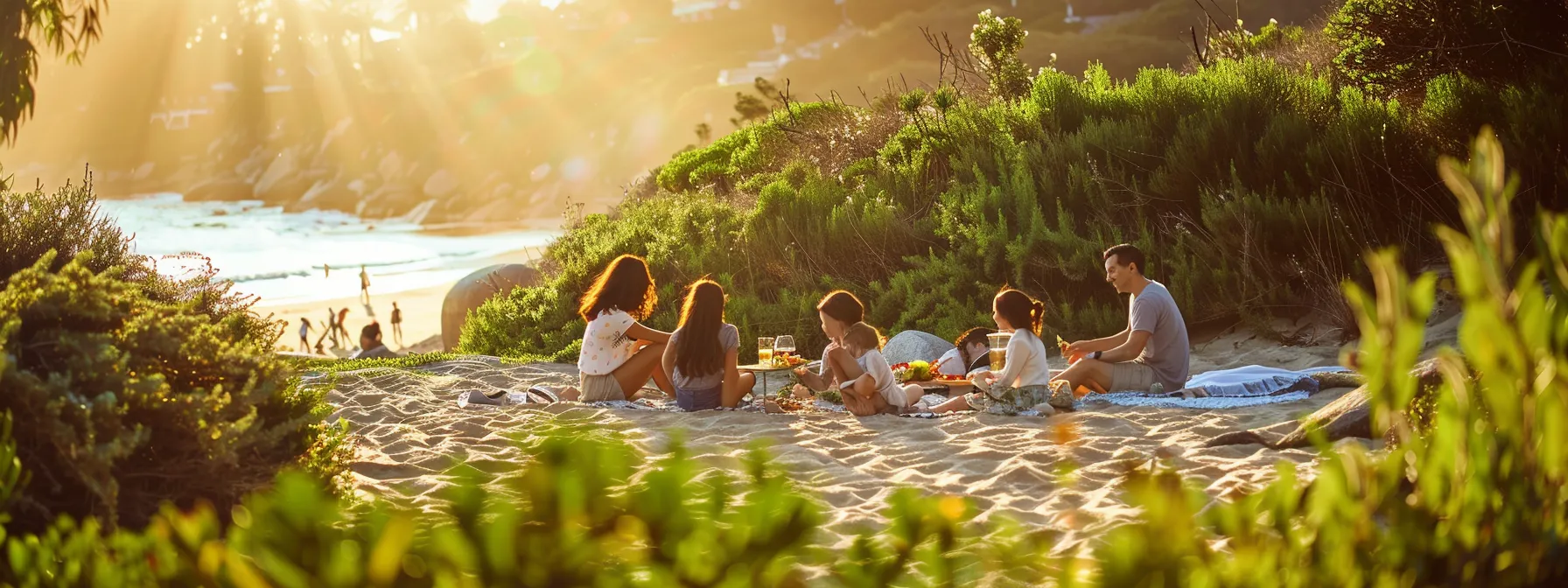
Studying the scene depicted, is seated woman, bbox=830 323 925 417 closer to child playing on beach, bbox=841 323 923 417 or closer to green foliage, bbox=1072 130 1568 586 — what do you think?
child playing on beach, bbox=841 323 923 417

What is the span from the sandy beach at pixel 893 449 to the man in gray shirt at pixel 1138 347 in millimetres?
629

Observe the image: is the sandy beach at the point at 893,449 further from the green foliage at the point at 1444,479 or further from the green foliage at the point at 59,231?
the green foliage at the point at 59,231

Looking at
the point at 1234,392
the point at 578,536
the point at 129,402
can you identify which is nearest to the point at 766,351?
the point at 1234,392

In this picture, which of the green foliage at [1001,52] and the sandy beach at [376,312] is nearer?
the green foliage at [1001,52]

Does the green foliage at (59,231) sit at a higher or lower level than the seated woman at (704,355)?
higher

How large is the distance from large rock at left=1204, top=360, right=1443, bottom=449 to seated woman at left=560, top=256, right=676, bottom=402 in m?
4.05

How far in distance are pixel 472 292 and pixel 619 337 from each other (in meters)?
14.1

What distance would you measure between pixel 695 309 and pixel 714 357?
0.36 meters

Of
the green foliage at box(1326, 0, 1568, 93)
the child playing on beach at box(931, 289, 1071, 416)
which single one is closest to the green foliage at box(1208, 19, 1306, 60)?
the green foliage at box(1326, 0, 1568, 93)

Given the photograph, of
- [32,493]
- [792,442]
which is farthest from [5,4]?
[792,442]

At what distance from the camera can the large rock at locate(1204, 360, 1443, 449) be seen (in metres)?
5.86

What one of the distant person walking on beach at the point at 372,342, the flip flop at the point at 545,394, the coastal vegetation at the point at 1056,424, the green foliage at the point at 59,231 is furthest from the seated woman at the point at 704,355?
the distant person walking on beach at the point at 372,342

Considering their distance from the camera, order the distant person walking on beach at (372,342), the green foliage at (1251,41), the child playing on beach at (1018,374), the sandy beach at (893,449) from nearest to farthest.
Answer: the sandy beach at (893,449), the child playing on beach at (1018,374), the distant person walking on beach at (372,342), the green foliage at (1251,41)

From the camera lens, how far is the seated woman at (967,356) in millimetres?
10188
